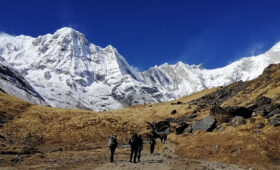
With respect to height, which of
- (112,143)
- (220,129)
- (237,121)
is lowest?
(112,143)

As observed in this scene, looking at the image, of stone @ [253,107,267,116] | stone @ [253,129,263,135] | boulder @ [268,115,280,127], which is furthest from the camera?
stone @ [253,107,267,116]

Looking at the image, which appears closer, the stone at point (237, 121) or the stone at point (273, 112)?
the stone at point (273, 112)

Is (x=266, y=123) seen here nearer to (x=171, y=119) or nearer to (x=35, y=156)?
(x=35, y=156)

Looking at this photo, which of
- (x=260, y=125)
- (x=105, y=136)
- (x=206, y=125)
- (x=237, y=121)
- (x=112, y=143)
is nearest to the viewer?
(x=112, y=143)

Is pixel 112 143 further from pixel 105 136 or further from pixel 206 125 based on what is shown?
pixel 105 136

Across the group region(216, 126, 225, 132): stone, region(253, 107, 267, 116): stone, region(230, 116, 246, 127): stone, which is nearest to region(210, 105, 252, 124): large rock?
region(253, 107, 267, 116): stone

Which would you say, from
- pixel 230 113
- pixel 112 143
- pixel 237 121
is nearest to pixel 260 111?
pixel 237 121

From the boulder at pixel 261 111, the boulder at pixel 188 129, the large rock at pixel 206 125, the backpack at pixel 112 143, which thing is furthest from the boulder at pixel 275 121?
the backpack at pixel 112 143

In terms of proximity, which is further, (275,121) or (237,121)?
(237,121)

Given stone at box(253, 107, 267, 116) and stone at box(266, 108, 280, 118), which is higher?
stone at box(253, 107, 267, 116)

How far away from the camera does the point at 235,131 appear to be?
32156mm

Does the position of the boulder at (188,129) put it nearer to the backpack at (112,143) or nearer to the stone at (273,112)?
the stone at (273,112)

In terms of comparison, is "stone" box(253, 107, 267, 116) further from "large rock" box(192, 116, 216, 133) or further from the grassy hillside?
"large rock" box(192, 116, 216, 133)

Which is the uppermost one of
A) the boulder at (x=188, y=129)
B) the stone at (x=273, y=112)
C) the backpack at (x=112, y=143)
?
the stone at (x=273, y=112)
